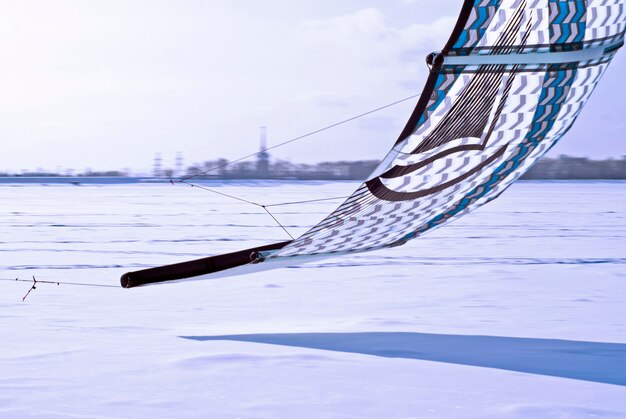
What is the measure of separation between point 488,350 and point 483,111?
1.11 meters

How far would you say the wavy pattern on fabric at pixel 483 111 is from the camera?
431 centimetres

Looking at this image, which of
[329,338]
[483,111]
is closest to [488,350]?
[329,338]

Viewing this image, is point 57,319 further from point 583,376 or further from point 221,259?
point 583,376

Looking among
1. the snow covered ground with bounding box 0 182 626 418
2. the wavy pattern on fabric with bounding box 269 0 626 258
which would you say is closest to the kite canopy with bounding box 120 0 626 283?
the wavy pattern on fabric with bounding box 269 0 626 258

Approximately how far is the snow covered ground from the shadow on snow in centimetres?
1

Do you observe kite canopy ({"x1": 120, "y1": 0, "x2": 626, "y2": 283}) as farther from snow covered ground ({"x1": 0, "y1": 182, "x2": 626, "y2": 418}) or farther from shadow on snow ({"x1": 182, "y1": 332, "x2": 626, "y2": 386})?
snow covered ground ({"x1": 0, "y1": 182, "x2": 626, "y2": 418})

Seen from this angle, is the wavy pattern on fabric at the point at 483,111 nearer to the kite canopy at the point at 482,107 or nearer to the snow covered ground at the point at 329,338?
the kite canopy at the point at 482,107

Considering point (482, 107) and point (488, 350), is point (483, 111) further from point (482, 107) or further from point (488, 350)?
point (488, 350)

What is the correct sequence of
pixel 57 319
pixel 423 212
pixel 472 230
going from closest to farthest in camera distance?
pixel 423 212 < pixel 57 319 < pixel 472 230

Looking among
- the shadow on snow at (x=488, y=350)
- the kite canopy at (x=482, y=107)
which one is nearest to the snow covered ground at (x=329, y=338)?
the shadow on snow at (x=488, y=350)

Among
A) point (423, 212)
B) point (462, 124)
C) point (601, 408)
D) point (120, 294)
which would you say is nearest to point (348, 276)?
point (120, 294)

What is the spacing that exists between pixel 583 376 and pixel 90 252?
650 cm

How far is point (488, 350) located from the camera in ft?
14.2

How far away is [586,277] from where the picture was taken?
23.5ft
